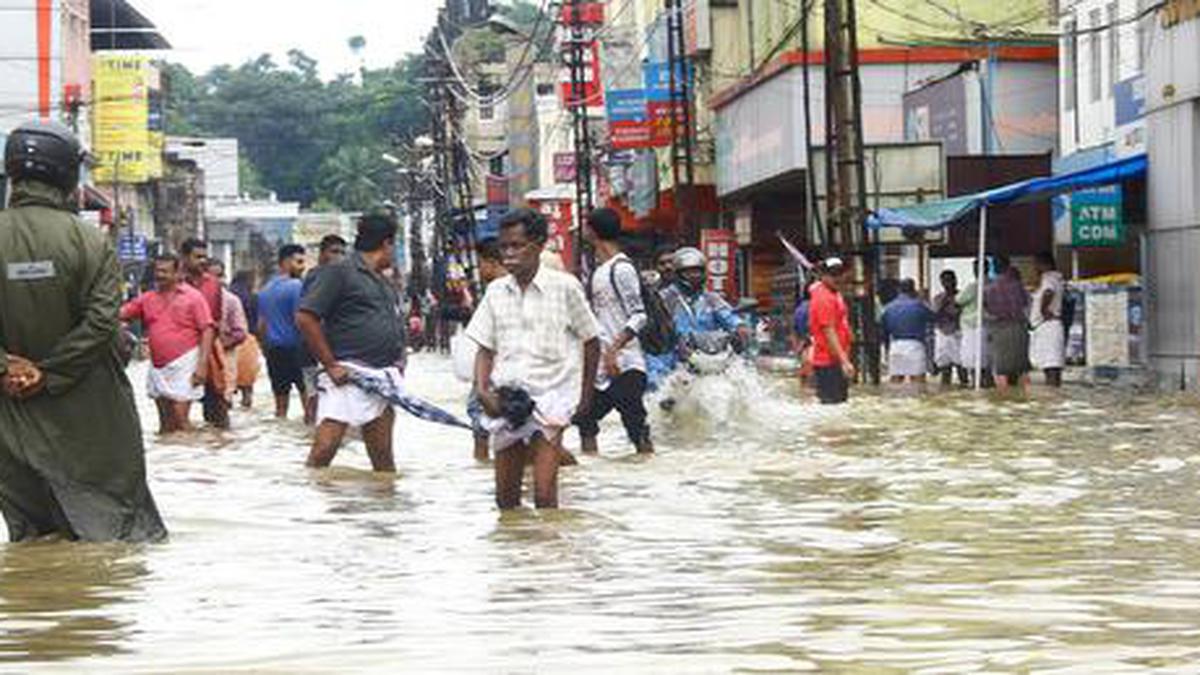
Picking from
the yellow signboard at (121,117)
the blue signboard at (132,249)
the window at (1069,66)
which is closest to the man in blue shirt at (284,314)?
the window at (1069,66)

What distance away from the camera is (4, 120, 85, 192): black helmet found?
9742 mm

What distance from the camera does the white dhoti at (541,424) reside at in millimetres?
11844

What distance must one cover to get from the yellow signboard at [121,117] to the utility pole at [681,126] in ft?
113

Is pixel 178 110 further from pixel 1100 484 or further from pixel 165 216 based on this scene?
pixel 1100 484

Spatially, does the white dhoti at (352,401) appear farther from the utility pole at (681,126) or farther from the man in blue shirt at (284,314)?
the utility pole at (681,126)

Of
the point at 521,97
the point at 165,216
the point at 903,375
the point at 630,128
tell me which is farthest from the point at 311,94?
the point at 903,375

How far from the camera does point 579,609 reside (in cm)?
841

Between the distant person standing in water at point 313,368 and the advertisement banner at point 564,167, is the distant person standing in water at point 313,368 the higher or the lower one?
the lower one

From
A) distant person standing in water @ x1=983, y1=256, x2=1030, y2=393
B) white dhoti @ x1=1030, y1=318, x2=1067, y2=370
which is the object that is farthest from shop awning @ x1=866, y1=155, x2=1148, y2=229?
white dhoti @ x1=1030, y1=318, x2=1067, y2=370

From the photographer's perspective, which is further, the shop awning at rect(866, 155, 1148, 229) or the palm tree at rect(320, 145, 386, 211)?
the palm tree at rect(320, 145, 386, 211)

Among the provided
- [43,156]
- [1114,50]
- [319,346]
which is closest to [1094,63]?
[1114,50]

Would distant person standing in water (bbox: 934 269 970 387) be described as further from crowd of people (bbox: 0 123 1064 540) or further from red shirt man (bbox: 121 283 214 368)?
red shirt man (bbox: 121 283 214 368)

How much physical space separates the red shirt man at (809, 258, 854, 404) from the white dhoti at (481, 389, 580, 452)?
11.6 metres

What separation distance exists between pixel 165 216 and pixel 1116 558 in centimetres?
11470
